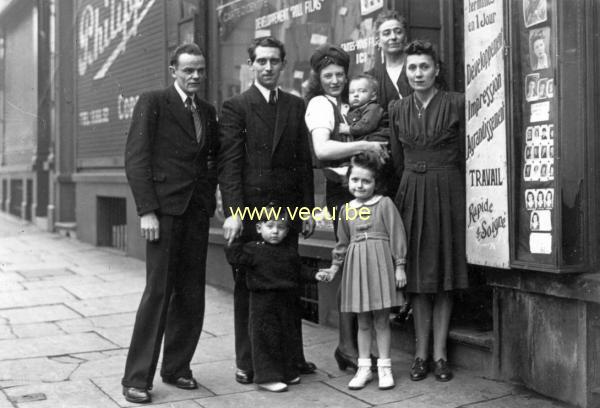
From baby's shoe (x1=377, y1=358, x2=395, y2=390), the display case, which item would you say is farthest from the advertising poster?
baby's shoe (x1=377, y1=358, x2=395, y2=390)

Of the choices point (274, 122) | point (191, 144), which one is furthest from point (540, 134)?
point (191, 144)

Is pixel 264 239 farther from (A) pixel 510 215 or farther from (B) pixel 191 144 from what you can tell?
(A) pixel 510 215

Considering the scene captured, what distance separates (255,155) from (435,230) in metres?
1.26

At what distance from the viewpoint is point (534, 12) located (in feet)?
14.6

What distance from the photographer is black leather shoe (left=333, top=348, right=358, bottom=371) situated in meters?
5.17

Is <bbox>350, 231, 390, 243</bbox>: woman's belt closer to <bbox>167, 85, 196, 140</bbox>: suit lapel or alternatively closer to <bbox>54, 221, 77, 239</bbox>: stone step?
<bbox>167, 85, 196, 140</bbox>: suit lapel

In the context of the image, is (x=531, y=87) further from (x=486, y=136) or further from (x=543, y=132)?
(x=486, y=136)

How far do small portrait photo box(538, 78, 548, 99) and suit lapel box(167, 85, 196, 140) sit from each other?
215 centimetres

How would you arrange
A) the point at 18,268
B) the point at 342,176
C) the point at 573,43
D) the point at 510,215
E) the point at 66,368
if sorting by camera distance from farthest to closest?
1. the point at 18,268
2. the point at 66,368
3. the point at 342,176
4. the point at 510,215
5. the point at 573,43

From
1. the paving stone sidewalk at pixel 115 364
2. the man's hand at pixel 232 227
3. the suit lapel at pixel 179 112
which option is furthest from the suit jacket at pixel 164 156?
the paving stone sidewalk at pixel 115 364

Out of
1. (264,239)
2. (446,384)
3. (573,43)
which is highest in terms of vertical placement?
(573,43)

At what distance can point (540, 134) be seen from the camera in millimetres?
4438

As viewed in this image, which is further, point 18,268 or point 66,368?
point 18,268

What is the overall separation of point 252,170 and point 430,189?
115 centimetres
